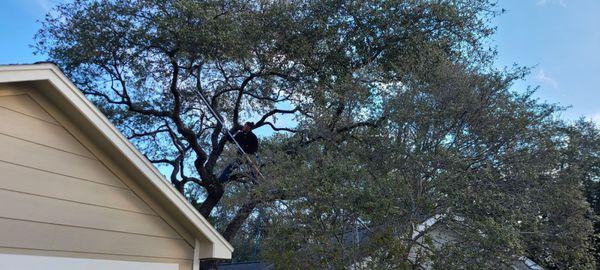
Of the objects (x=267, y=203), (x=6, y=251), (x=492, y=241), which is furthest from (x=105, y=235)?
(x=492, y=241)

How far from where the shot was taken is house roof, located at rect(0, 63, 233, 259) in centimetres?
438

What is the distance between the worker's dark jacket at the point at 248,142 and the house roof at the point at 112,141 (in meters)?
4.67

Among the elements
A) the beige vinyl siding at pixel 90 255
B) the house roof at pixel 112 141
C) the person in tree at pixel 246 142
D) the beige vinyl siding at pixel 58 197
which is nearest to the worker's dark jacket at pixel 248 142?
the person in tree at pixel 246 142

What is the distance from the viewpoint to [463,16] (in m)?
11.0

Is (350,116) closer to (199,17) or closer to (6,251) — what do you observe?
(199,17)

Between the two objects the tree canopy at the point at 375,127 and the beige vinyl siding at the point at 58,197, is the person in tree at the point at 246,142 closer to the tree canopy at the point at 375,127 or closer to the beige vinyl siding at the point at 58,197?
the tree canopy at the point at 375,127

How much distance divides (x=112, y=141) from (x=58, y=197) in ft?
2.29

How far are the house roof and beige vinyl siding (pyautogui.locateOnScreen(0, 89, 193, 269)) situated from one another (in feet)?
0.52

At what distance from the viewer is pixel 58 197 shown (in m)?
4.42

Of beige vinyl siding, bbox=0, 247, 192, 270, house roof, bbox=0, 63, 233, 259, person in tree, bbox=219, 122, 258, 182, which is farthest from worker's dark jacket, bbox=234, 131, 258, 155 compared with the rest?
beige vinyl siding, bbox=0, 247, 192, 270

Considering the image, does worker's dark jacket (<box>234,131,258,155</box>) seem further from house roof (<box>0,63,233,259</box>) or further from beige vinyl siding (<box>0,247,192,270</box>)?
beige vinyl siding (<box>0,247,192,270</box>)

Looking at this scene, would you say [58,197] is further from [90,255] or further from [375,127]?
[375,127]

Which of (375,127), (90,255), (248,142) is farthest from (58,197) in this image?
(248,142)

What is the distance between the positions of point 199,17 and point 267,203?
4.33m
